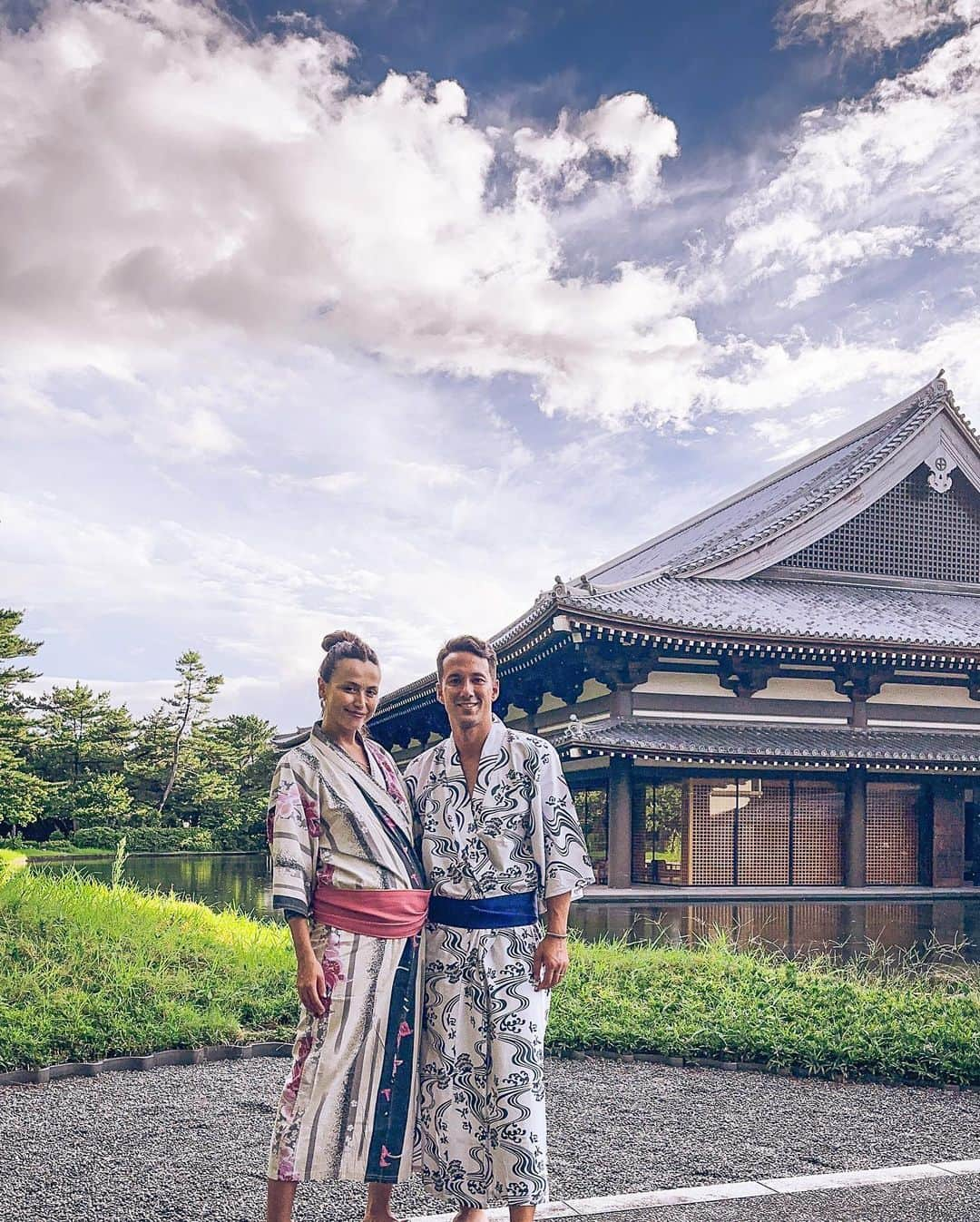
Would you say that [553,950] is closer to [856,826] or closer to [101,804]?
[856,826]

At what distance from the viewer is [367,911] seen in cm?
317

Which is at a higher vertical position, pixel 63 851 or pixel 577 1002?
pixel 577 1002

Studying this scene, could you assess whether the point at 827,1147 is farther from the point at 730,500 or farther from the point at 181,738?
the point at 181,738

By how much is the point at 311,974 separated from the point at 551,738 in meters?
14.7

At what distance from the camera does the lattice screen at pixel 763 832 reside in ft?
57.3

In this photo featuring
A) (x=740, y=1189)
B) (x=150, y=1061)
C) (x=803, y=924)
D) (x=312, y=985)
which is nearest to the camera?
(x=312, y=985)

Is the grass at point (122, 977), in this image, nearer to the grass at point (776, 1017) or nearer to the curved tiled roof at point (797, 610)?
the grass at point (776, 1017)

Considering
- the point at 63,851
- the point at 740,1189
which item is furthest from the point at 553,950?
the point at 63,851

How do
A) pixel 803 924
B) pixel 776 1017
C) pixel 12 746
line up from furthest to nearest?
pixel 12 746
pixel 803 924
pixel 776 1017

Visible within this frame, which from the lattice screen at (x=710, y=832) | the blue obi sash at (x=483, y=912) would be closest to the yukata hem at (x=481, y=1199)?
the blue obi sash at (x=483, y=912)

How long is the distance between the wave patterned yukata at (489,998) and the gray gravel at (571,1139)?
0.57 m

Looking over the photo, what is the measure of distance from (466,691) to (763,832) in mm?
15262

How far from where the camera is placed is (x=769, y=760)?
653 inches

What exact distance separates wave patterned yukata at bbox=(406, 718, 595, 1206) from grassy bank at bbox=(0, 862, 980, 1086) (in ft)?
9.02
